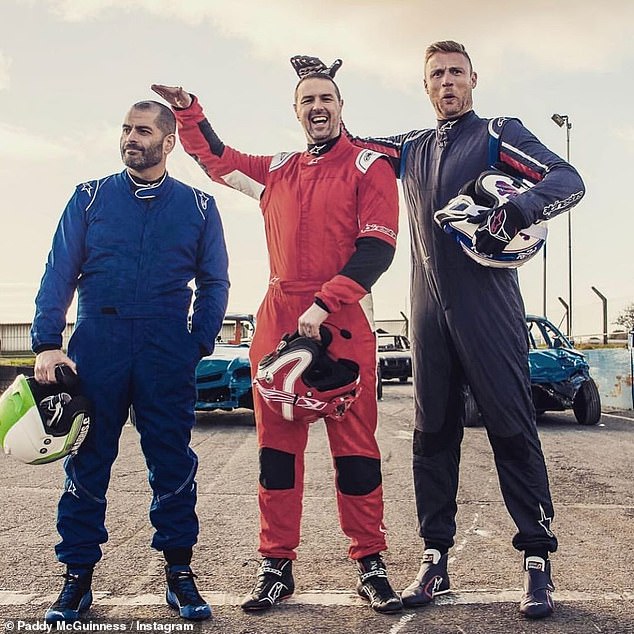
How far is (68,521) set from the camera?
125 inches

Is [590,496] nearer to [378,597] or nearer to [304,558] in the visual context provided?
[304,558]

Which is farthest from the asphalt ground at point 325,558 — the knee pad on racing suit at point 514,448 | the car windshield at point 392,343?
the car windshield at point 392,343

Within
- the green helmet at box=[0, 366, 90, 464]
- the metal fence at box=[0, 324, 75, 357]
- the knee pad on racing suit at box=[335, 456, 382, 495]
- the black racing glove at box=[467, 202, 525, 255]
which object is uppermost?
the black racing glove at box=[467, 202, 525, 255]

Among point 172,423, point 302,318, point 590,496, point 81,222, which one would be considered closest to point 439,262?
point 302,318

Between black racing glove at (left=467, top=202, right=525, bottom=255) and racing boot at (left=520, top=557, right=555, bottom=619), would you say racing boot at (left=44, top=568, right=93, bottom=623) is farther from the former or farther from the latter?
black racing glove at (left=467, top=202, right=525, bottom=255)

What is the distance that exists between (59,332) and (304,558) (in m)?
1.62

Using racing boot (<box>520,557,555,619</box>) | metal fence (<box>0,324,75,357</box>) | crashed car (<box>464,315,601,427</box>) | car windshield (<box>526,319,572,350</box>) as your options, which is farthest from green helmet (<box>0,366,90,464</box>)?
metal fence (<box>0,324,75,357</box>)

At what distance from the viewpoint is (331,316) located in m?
3.39

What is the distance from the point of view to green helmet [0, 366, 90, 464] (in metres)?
3.07

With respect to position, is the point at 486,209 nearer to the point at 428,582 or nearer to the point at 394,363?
the point at 428,582

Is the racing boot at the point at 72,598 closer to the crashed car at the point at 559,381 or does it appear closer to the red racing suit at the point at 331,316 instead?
the red racing suit at the point at 331,316

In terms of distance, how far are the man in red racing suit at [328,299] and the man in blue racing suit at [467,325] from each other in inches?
8.1

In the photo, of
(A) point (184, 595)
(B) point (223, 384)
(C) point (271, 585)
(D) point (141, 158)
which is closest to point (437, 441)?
(C) point (271, 585)

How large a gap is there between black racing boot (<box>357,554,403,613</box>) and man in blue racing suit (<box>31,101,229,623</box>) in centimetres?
68
